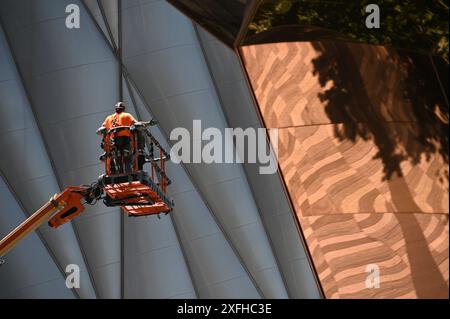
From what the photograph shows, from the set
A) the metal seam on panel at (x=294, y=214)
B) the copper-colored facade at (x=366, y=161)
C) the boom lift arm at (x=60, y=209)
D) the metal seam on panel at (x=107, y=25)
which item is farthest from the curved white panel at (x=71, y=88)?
the copper-colored facade at (x=366, y=161)

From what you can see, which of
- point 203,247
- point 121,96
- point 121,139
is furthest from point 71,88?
point 121,139

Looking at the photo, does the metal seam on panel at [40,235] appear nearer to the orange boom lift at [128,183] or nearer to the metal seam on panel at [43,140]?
the metal seam on panel at [43,140]

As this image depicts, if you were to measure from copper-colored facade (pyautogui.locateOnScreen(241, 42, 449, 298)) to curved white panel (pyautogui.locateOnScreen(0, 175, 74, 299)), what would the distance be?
12956 mm

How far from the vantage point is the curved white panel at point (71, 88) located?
32594 millimetres

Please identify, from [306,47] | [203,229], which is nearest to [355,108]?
A: [306,47]

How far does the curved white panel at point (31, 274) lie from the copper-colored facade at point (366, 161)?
→ 1296cm

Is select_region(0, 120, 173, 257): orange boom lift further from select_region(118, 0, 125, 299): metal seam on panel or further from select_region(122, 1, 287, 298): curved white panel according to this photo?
select_region(118, 0, 125, 299): metal seam on panel

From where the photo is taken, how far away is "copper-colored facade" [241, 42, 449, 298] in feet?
80.6

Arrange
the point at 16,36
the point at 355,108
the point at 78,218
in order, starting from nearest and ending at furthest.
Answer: the point at 355,108, the point at 16,36, the point at 78,218

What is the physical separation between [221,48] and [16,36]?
734 cm

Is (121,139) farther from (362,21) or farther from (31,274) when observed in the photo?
(31,274)

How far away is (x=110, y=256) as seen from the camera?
35.8m

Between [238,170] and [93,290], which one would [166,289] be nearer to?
[93,290]

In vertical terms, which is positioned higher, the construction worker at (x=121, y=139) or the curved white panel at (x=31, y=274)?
the curved white panel at (x=31, y=274)
